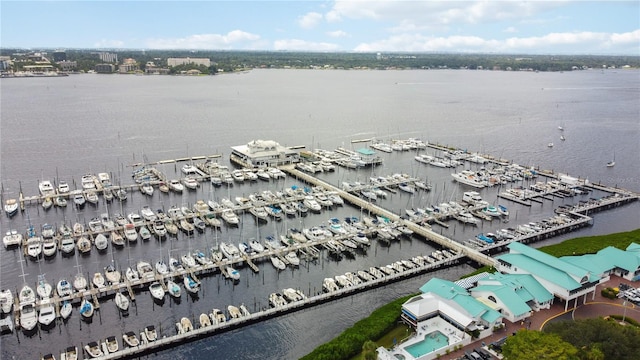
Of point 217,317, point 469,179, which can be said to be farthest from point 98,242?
point 469,179

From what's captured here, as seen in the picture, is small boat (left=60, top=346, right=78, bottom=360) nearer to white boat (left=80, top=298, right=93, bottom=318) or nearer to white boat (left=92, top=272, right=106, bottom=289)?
white boat (left=80, top=298, right=93, bottom=318)

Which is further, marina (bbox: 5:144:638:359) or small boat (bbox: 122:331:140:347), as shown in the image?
marina (bbox: 5:144:638:359)

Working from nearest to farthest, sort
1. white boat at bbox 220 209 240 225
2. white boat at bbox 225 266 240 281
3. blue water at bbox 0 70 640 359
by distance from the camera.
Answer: blue water at bbox 0 70 640 359 < white boat at bbox 225 266 240 281 < white boat at bbox 220 209 240 225

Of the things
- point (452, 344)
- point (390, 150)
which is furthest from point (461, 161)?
point (452, 344)

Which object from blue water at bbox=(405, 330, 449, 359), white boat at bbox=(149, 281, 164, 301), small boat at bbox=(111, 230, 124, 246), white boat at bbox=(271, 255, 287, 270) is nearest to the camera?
blue water at bbox=(405, 330, 449, 359)

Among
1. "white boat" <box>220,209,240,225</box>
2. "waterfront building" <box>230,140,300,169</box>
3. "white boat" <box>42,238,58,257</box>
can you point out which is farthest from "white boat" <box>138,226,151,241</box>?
"waterfront building" <box>230,140,300,169</box>

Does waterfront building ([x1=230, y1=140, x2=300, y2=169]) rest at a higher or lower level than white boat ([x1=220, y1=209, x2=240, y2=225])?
higher

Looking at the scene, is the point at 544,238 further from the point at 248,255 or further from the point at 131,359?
the point at 131,359
